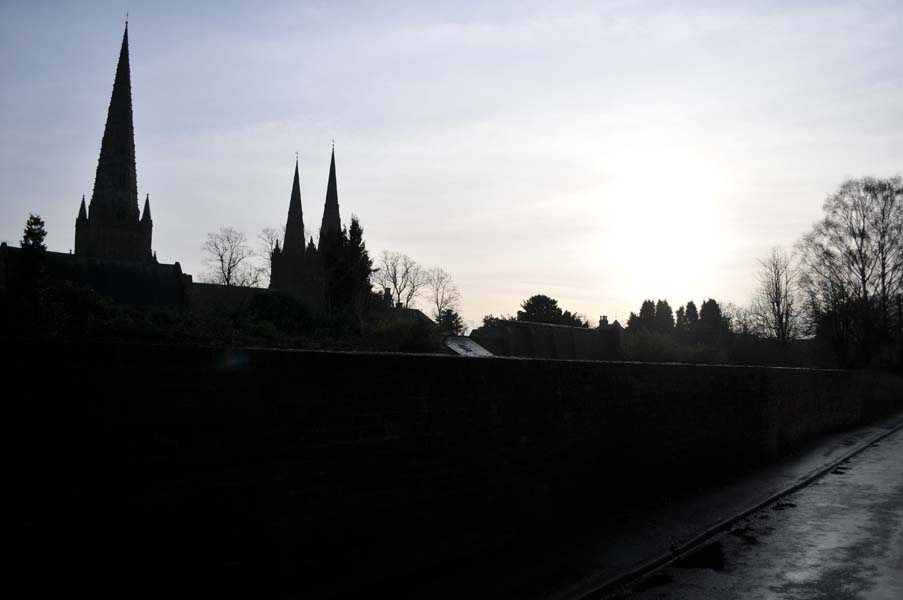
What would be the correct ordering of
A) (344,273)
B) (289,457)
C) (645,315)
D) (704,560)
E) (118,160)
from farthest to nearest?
(645,315)
(118,160)
(344,273)
(704,560)
(289,457)

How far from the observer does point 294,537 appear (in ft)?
15.2

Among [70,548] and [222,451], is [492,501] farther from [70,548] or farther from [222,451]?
[70,548]

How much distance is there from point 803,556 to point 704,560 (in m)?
1.05

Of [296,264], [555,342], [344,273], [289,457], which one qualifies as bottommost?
[289,457]

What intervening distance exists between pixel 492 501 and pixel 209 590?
9.96ft

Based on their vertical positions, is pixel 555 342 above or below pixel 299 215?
below

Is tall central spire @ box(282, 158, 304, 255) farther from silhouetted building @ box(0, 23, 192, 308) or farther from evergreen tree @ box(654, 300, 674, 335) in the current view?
evergreen tree @ box(654, 300, 674, 335)

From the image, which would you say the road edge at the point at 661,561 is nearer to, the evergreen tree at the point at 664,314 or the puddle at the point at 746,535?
the puddle at the point at 746,535

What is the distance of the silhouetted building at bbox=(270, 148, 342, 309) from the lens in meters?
63.8

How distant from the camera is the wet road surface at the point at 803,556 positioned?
596 centimetres

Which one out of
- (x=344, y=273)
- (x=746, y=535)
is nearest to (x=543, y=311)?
(x=344, y=273)

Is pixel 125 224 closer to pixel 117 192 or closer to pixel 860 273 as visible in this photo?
pixel 117 192

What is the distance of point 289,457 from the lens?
465 centimetres

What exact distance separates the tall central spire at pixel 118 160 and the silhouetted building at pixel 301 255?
16592 mm
